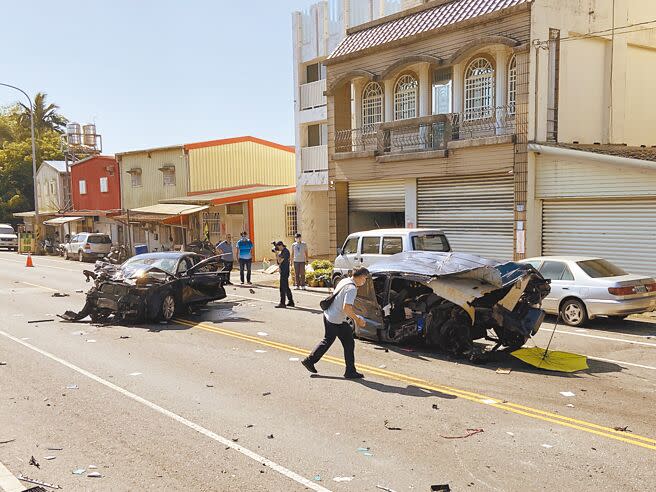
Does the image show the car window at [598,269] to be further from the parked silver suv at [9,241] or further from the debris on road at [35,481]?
the parked silver suv at [9,241]

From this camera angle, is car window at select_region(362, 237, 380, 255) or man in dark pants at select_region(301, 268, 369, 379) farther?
car window at select_region(362, 237, 380, 255)

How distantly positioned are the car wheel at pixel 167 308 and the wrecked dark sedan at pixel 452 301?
4976 mm

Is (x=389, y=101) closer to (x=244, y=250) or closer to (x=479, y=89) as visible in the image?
(x=479, y=89)

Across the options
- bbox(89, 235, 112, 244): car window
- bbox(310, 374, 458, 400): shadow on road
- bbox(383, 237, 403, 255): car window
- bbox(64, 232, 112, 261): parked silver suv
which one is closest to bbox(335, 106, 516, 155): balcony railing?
bbox(383, 237, 403, 255): car window

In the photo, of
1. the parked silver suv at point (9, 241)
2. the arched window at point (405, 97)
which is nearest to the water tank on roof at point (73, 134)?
the parked silver suv at point (9, 241)

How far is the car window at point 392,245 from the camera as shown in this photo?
1537cm

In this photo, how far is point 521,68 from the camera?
17562 millimetres

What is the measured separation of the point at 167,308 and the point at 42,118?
60.3 m

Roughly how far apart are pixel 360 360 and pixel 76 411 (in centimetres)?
423

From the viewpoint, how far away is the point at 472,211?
19.8m

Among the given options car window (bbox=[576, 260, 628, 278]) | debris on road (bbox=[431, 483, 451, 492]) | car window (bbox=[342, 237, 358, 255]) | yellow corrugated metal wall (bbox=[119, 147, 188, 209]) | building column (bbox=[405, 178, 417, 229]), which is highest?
yellow corrugated metal wall (bbox=[119, 147, 188, 209])

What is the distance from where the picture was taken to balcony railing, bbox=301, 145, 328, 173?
2795 cm

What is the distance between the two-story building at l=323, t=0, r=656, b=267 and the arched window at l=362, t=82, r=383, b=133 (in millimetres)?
66

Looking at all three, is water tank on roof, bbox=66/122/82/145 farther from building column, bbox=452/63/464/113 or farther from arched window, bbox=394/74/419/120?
building column, bbox=452/63/464/113
